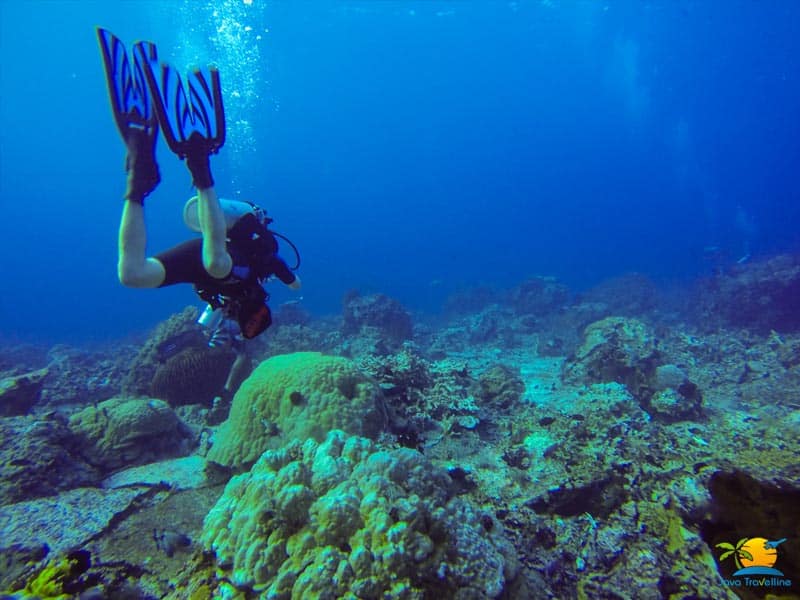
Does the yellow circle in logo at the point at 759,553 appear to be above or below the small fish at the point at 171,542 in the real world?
above

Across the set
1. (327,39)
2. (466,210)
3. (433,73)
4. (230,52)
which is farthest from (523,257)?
(466,210)

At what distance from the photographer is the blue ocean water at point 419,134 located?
50719mm

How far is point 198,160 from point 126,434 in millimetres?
4737

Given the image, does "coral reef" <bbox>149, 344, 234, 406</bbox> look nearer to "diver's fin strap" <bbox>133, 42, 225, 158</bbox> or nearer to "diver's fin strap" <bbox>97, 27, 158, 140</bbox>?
"diver's fin strap" <bbox>97, 27, 158, 140</bbox>

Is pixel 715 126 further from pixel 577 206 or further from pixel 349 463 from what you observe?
pixel 349 463

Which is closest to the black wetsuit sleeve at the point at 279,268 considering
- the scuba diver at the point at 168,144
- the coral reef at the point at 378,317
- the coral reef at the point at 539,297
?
the scuba diver at the point at 168,144

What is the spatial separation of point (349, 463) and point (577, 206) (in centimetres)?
17980

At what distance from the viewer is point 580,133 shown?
123 metres

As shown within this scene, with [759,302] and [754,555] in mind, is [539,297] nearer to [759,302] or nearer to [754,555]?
[759,302]

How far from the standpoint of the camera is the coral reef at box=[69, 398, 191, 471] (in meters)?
5.58

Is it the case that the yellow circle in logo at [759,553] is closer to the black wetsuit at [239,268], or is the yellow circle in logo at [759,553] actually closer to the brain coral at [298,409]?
the brain coral at [298,409]

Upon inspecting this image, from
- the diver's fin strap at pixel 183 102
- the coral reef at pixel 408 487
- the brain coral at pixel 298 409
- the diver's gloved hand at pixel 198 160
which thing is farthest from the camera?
the brain coral at pixel 298 409

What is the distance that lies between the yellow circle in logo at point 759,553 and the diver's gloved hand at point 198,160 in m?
5.14

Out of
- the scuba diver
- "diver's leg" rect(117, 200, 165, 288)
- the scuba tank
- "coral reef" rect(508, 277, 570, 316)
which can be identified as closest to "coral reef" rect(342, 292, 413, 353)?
"coral reef" rect(508, 277, 570, 316)
